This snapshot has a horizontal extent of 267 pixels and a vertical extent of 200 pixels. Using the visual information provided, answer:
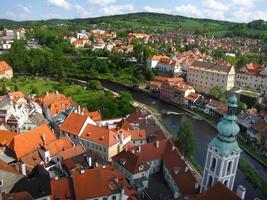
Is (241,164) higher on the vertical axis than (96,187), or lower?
lower

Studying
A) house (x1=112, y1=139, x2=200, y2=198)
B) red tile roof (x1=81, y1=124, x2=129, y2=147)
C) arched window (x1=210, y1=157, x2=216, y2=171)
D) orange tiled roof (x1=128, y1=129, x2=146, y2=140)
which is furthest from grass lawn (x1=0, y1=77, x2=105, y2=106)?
arched window (x1=210, y1=157, x2=216, y2=171)

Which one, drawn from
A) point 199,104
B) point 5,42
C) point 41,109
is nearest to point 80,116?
point 41,109

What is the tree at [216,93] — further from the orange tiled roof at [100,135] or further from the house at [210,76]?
the orange tiled roof at [100,135]

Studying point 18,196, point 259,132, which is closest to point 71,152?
point 18,196

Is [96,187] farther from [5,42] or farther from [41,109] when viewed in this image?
[5,42]

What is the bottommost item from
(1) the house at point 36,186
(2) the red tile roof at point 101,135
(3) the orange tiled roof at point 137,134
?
(3) the orange tiled roof at point 137,134

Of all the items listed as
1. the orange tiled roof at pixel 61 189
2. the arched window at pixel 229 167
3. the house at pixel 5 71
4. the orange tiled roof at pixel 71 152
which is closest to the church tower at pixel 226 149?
the arched window at pixel 229 167
